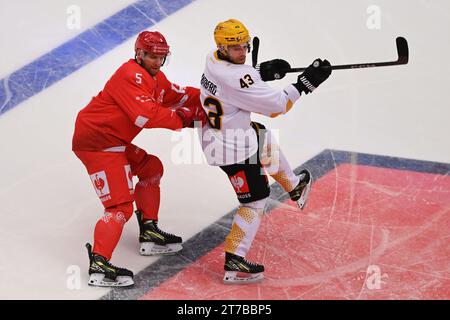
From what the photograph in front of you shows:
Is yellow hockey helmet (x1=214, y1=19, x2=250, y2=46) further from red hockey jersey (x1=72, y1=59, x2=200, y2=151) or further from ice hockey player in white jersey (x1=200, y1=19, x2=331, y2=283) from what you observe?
red hockey jersey (x1=72, y1=59, x2=200, y2=151)

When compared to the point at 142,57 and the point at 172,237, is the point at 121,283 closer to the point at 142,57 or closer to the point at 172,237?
the point at 172,237

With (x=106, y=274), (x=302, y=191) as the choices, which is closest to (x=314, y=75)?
(x=302, y=191)

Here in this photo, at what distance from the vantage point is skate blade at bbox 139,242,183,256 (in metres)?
5.18

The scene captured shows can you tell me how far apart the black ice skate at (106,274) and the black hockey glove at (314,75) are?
1313 mm

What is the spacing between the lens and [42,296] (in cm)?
471

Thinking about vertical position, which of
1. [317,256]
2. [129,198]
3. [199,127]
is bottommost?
[317,256]

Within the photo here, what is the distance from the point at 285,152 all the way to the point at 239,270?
63.8 inches

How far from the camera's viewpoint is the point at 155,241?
17.1 feet

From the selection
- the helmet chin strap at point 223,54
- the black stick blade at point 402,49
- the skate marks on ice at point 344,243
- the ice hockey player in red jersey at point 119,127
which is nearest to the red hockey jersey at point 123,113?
the ice hockey player in red jersey at point 119,127

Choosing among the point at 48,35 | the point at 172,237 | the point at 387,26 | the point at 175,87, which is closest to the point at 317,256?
the point at 172,237

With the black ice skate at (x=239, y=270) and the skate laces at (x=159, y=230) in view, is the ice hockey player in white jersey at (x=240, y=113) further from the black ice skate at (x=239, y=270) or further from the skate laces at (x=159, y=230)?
the skate laces at (x=159, y=230)

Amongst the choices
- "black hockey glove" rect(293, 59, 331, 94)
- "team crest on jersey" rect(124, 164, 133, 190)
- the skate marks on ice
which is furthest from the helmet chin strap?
the skate marks on ice

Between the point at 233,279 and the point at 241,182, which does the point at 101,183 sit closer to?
the point at 241,182

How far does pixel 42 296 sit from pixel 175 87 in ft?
4.51
